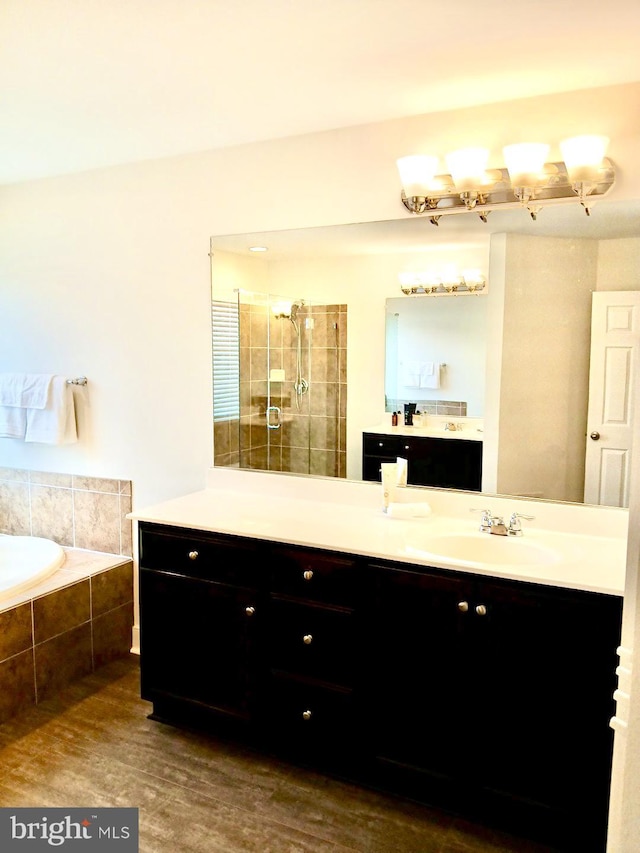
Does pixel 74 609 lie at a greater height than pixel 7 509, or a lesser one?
lesser

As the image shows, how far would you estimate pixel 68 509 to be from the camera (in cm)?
352

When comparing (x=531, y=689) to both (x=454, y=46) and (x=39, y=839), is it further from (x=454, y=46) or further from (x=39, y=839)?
(x=454, y=46)

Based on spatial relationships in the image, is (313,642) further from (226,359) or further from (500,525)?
(226,359)

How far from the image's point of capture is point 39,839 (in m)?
1.97

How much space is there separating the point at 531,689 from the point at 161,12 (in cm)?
223

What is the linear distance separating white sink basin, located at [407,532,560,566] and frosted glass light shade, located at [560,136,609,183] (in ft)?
4.16

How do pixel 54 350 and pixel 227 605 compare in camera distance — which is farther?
pixel 54 350

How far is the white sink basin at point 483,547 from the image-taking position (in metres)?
2.23

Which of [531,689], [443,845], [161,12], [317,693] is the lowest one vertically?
[443,845]

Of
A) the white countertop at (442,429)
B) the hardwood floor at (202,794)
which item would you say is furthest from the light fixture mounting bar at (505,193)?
the hardwood floor at (202,794)

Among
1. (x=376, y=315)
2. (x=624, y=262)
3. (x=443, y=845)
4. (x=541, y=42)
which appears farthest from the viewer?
(x=376, y=315)

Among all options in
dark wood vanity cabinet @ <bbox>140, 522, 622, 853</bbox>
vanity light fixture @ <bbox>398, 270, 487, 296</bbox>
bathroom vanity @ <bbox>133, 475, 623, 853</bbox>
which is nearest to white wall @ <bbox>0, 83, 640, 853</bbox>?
vanity light fixture @ <bbox>398, 270, 487, 296</bbox>

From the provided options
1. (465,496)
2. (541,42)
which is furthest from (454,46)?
(465,496)

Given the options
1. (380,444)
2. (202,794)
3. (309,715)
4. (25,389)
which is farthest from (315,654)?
(25,389)
